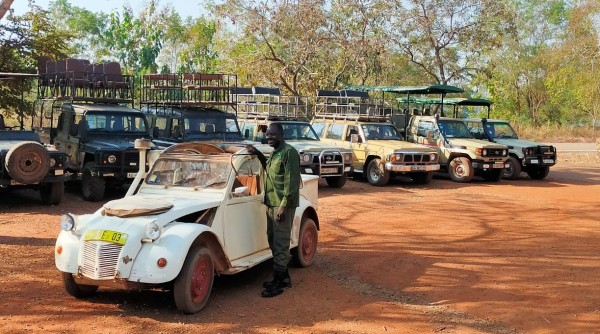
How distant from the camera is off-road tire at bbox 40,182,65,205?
12.0 metres

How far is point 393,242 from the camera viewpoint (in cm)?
964

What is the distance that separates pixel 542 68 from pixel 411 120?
32647 millimetres

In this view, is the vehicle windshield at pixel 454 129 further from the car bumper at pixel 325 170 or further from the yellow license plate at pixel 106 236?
the yellow license plate at pixel 106 236

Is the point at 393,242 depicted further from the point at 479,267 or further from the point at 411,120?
the point at 411,120

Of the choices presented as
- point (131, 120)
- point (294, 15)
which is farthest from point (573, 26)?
point (131, 120)

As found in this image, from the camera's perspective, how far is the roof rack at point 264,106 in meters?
17.8

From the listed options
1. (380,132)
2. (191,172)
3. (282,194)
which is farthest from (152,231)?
(380,132)

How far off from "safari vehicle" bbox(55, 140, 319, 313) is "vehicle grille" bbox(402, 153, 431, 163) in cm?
959

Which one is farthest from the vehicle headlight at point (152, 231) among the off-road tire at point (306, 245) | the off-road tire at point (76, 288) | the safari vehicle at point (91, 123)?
the safari vehicle at point (91, 123)

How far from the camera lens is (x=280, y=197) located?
266 inches

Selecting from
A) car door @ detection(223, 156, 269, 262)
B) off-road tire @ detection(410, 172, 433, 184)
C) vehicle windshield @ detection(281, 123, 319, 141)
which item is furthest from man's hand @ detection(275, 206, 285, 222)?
off-road tire @ detection(410, 172, 433, 184)

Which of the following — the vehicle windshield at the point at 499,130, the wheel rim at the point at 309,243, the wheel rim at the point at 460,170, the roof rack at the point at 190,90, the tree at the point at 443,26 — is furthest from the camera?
the tree at the point at 443,26

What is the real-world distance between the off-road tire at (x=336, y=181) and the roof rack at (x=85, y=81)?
5.04 metres

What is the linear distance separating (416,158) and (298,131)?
304 cm
